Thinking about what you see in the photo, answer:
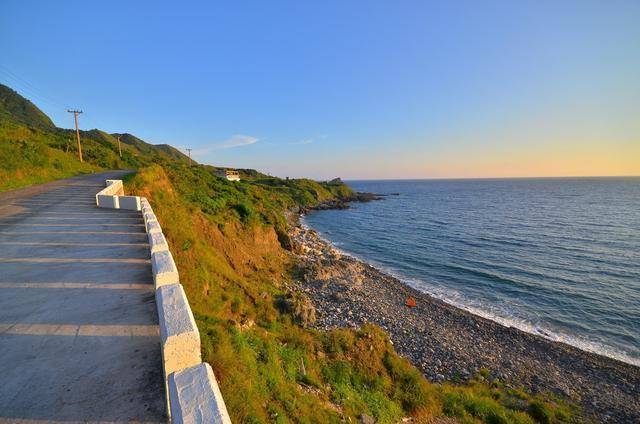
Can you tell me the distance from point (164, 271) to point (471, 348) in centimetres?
1761

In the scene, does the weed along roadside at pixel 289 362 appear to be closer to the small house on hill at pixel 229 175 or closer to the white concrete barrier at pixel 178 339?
the white concrete barrier at pixel 178 339

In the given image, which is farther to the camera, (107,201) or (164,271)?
(107,201)

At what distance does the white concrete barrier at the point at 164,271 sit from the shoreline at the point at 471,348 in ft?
38.0

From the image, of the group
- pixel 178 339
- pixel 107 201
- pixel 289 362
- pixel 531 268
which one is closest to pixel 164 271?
pixel 178 339

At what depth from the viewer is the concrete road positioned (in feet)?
9.70

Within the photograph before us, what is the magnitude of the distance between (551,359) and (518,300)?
7787mm

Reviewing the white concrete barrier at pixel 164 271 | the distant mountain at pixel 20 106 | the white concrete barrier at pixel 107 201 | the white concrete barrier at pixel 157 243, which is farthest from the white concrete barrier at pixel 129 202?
the distant mountain at pixel 20 106

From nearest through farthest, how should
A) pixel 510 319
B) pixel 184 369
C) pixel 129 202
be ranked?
pixel 184 369 < pixel 129 202 < pixel 510 319

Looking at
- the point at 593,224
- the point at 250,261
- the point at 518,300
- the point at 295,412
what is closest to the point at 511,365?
the point at 518,300

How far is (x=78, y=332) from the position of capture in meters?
4.11

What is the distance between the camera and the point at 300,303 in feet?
50.0

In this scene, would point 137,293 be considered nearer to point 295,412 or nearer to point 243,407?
point 243,407

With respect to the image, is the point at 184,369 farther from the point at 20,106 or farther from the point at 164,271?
the point at 20,106

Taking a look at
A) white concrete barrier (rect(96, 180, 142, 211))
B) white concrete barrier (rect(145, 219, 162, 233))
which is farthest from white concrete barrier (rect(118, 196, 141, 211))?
white concrete barrier (rect(145, 219, 162, 233))
